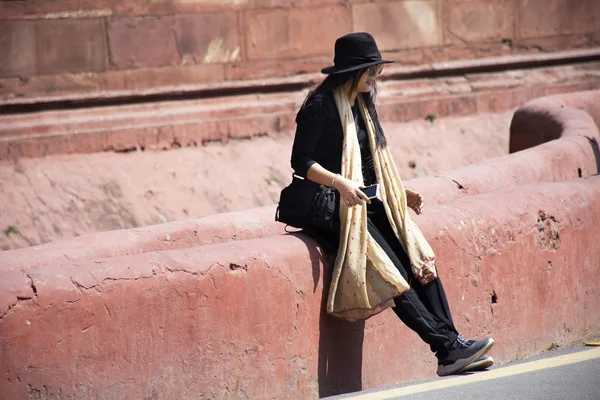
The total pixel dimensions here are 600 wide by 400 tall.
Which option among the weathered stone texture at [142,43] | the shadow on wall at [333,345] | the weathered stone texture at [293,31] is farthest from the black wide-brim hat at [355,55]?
the weathered stone texture at [293,31]

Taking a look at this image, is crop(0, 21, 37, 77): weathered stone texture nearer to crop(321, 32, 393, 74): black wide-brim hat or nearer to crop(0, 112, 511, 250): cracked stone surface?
crop(0, 112, 511, 250): cracked stone surface

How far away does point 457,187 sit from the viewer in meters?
7.02

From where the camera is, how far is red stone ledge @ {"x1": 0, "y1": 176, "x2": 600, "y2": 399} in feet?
12.8

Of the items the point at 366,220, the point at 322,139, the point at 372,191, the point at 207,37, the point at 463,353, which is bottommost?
the point at 463,353

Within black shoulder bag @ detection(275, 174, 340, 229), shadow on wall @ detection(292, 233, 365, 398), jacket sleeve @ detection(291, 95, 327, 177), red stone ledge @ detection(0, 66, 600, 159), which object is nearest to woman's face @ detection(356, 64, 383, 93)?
jacket sleeve @ detection(291, 95, 327, 177)

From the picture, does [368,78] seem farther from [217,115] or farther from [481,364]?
[217,115]

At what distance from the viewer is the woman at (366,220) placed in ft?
15.4

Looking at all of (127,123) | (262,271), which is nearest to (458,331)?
(262,271)

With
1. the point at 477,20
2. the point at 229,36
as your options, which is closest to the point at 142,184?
the point at 229,36

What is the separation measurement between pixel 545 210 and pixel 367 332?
50.2 inches

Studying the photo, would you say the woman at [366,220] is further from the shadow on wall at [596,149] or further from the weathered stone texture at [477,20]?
the weathered stone texture at [477,20]

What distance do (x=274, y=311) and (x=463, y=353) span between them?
916mm

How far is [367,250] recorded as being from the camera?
15.6ft

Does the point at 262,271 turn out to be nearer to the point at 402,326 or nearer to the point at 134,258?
the point at 134,258
